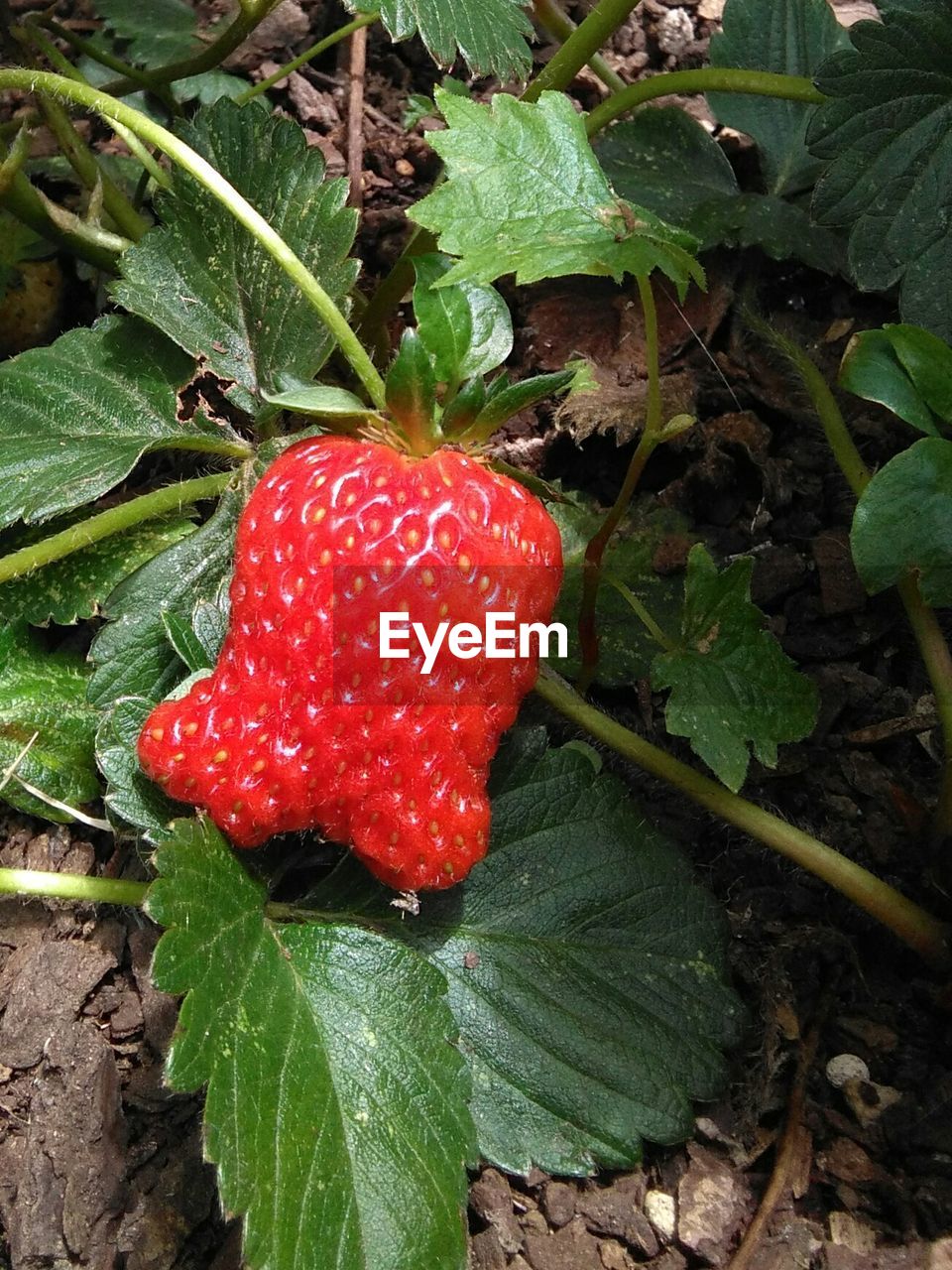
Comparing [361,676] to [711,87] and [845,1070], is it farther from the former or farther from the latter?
[711,87]

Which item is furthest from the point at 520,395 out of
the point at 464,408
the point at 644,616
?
the point at 644,616

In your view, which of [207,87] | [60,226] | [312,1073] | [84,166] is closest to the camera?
[312,1073]

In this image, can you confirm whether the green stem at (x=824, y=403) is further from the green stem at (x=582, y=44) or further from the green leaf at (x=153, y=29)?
the green leaf at (x=153, y=29)

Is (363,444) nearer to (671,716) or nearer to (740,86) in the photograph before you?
(671,716)

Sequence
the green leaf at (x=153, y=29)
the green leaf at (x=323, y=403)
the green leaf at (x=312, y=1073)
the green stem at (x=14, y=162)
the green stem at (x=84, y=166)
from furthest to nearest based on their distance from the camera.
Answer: the green leaf at (x=153, y=29)
the green stem at (x=84, y=166)
the green stem at (x=14, y=162)
the green leaf at (x=323, y=403)
the green leaf at (x=312, y=1073)

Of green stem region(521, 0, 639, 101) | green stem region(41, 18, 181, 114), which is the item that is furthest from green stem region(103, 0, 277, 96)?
green stem region(521, 0, 639, 101)

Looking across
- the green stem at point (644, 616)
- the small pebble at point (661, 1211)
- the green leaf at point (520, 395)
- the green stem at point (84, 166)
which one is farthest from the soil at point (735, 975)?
the green stem at point (84, 166)

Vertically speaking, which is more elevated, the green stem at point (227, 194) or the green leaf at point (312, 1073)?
the green stem at point (227, 194)
